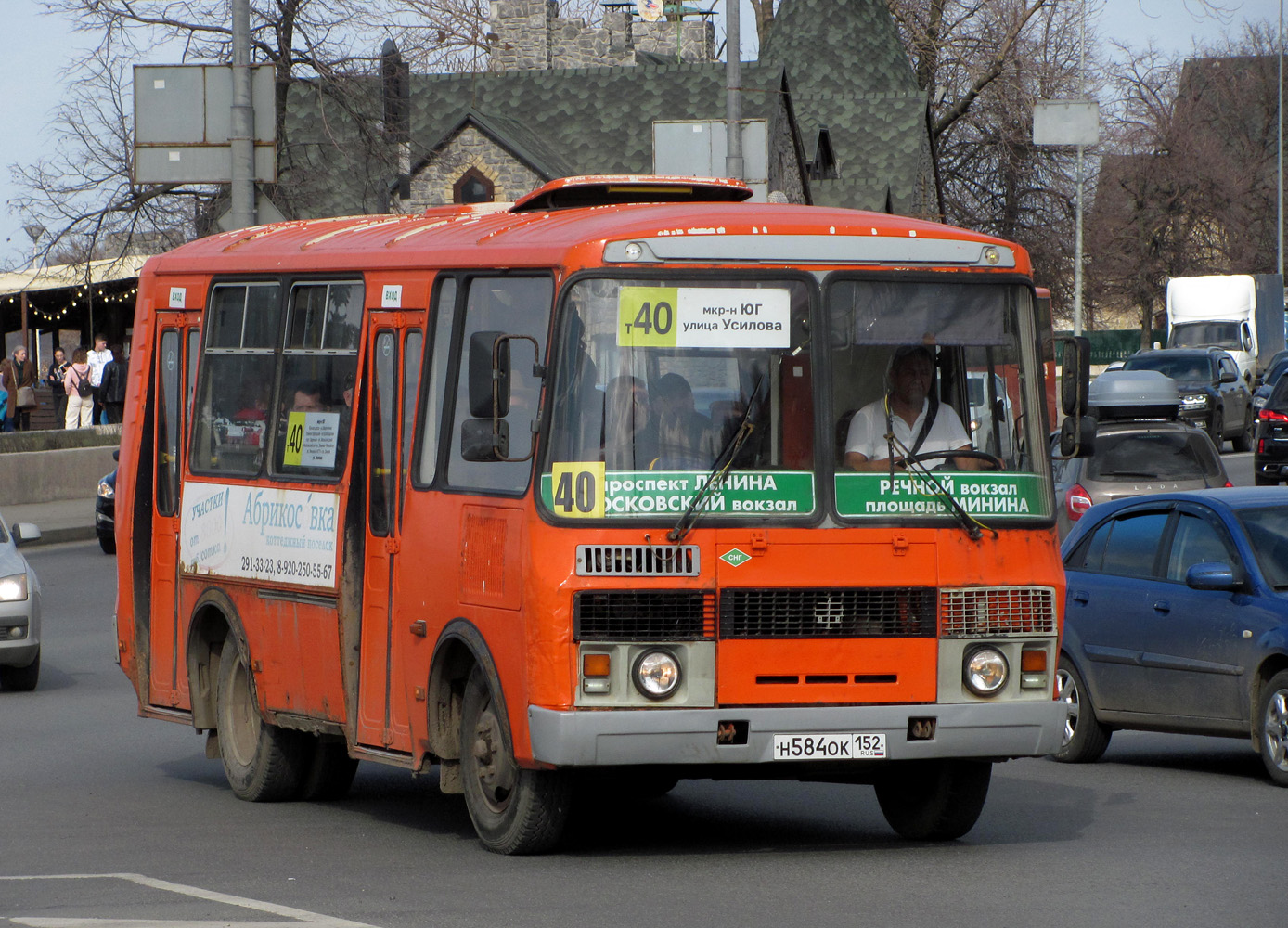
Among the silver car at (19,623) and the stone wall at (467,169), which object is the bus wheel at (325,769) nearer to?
the silver car at (19,623)

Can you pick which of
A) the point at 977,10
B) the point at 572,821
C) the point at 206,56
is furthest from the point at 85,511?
the point at 977,10

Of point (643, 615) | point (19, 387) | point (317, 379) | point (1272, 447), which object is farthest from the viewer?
point (19, 387)

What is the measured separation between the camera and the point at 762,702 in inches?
309

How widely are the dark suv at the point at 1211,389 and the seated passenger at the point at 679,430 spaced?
32519mm

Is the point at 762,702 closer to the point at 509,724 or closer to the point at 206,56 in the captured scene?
the point at 509,724

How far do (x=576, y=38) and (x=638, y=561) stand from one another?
68470mm

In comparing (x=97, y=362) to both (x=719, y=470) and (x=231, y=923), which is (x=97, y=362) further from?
(x=231, y=923)

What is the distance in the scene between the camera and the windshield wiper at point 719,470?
25.4 ft

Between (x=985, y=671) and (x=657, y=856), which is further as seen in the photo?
(x=657, y=856)

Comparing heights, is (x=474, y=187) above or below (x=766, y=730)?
above

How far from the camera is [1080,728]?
12.0 metres

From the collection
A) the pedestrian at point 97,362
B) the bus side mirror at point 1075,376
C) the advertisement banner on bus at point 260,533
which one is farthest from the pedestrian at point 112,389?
the bus side mirror at point 1075,376

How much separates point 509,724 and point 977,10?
5110 cm

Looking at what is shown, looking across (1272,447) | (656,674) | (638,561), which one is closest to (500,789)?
(656,674)
